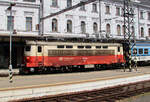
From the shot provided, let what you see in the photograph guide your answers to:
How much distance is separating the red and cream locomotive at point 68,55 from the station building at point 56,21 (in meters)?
3.76

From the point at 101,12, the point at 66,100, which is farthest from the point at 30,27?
the point at 66,100

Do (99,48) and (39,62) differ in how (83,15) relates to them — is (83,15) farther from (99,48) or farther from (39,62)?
(39,62)

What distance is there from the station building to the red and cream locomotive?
12.3ft

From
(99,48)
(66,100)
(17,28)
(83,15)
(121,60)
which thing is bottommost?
(66,100)

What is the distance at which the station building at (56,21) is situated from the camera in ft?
92.9

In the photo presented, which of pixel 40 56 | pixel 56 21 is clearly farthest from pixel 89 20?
pixel 40 56

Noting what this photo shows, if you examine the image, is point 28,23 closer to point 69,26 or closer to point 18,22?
point 18,22

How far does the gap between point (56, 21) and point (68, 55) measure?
11746 mm

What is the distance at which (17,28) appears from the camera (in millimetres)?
29031

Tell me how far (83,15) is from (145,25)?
57.0 feet

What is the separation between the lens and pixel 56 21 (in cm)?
3253

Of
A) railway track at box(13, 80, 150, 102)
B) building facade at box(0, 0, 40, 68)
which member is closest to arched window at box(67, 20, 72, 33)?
building facade at box(0, 0, 40, 68)

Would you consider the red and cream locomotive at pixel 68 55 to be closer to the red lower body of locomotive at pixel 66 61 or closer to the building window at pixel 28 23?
the red lower body of locomotive at pixel 66 61

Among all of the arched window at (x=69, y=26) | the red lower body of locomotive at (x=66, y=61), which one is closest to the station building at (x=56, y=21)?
the arched window at (x=69, y=26)
